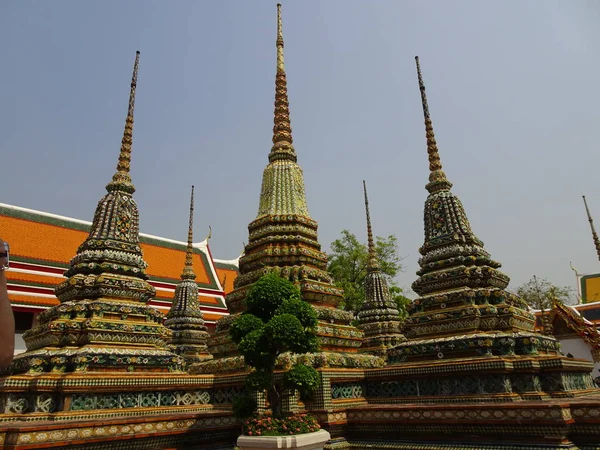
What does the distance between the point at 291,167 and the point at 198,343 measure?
284 inches

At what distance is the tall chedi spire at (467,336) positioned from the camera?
7.31 metres

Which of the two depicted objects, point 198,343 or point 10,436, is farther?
point 198,343

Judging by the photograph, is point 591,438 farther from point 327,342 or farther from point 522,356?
point 327,342

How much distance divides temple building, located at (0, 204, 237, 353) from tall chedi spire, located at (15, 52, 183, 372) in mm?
10488

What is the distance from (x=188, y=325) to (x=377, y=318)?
21.7ft

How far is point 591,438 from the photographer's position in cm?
576

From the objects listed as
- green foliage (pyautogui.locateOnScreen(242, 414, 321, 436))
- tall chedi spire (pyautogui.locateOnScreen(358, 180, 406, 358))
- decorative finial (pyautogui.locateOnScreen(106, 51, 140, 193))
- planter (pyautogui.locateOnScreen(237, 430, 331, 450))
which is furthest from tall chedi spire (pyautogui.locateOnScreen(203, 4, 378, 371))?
tall chedi spire (pyautogui.locateOnScreen(358, 180, 406, 358))

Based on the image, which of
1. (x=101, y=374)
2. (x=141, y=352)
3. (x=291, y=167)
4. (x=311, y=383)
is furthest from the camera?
(x=291, y=167)

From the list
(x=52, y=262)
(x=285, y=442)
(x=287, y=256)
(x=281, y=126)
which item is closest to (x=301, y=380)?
(x=285, y=442)

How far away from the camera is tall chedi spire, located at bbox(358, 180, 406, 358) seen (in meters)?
15.8

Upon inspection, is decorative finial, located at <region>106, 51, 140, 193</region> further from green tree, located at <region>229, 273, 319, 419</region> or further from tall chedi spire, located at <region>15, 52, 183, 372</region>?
green tree, located at <region>229, 273, 319, 419</region>

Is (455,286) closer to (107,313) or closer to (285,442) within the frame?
(285,442)

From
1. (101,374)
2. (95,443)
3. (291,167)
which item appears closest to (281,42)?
(291,167)

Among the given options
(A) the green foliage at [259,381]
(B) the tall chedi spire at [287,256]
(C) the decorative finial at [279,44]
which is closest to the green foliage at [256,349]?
(A) the green foliage at [259,381]
